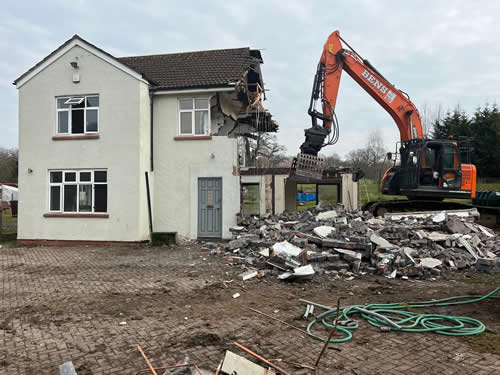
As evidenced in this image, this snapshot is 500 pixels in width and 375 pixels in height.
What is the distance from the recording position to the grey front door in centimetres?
1396

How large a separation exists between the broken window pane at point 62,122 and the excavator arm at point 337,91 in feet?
29.3

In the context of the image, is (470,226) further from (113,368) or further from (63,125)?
(63,125)

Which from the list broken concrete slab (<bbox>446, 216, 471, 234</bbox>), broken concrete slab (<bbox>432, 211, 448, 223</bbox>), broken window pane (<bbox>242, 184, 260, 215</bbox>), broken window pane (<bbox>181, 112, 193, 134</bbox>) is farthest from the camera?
broken window pane (<bbox>242, 184, 260, 215</bbox>)

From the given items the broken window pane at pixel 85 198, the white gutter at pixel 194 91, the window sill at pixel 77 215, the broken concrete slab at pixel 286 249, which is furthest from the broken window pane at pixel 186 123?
the broken concrete slab at pixel 286 249

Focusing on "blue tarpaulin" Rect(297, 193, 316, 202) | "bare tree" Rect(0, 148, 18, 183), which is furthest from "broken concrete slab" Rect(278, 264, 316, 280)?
"bare tree" Rect(0, 148, 18, 183)

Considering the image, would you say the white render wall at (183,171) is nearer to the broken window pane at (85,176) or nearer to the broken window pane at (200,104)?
the broken window pane at (200,104)

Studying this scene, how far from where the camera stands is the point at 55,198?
47.0 ft

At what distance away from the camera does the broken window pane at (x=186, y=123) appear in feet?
46.8

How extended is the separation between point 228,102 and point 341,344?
12.7 m

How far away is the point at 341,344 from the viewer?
477cm

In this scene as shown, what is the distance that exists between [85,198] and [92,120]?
2.91 metres

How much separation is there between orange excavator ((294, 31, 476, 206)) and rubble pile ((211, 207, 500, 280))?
170cm

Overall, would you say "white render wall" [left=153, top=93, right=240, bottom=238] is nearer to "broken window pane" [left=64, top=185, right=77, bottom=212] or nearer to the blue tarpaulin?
"broken window pane" [left=64, top=185, right=77, bottom=212]

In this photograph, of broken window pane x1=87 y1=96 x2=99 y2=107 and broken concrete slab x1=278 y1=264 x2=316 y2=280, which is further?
broken window pane x1=87 y1=96 x2=99 y2=107
